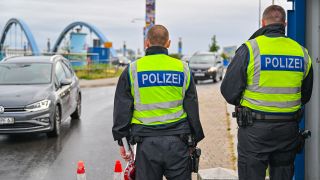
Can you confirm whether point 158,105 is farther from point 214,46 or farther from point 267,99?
point 214,46

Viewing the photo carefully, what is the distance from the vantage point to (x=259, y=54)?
451cm

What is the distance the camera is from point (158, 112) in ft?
14.2

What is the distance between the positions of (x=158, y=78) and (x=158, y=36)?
352 millimetres

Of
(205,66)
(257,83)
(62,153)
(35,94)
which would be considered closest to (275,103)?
(257,83)

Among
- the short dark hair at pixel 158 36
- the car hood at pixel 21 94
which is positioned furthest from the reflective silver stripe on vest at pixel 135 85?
the car hood at pixel 21 94

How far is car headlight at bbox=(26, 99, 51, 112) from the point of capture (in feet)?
34.0

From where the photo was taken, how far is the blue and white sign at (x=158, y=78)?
170 inches

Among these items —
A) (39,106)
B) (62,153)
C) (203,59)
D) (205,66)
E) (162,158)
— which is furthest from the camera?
(203,59)

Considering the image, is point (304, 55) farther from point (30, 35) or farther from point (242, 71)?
point (30, 35)

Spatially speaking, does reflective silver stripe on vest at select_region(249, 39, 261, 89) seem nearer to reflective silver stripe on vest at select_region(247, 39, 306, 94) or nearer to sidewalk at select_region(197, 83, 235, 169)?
reflective silver stripe on vest at select_region(247, 39, 306, 94)

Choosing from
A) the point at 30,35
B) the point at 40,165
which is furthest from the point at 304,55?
the point at 30,35

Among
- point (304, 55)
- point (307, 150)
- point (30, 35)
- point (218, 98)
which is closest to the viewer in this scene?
point (304, 55)

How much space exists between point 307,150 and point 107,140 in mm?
6124

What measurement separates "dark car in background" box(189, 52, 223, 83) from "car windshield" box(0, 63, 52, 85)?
19.1m
